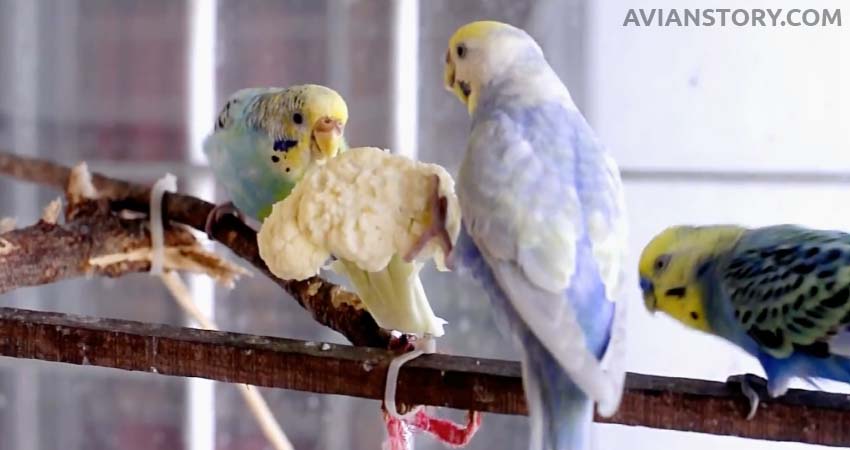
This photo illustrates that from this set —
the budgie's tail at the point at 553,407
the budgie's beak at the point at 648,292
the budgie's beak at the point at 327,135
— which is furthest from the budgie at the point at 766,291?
the budgie's beak at the point at 327,135

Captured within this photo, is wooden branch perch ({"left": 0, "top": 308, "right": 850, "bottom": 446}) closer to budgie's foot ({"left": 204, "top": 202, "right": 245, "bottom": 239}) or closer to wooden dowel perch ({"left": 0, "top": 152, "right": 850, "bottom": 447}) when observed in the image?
wooden dowel perch ({"left": 0, "top": 152, "right": 850, "bottom": 447})

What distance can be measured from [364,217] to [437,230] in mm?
45

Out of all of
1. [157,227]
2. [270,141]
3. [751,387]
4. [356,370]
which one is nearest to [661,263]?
[751,387]

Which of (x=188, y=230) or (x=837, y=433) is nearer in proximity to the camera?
(x=837, y=433)

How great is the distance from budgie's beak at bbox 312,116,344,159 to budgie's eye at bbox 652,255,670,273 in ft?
0.89

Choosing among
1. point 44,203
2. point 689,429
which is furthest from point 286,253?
point 44,203

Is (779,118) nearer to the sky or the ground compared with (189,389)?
nearer to the sky

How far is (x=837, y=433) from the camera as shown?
0.47 metres

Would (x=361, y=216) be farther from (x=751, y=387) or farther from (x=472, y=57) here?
(x=751, y=387)

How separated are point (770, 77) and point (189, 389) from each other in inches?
37.1

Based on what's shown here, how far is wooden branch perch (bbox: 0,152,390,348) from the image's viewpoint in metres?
0.64

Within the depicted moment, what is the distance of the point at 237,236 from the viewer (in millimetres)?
809

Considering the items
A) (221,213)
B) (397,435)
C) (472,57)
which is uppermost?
(472,57)

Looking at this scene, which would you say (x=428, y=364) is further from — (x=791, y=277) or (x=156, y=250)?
(x=156, y=250)
